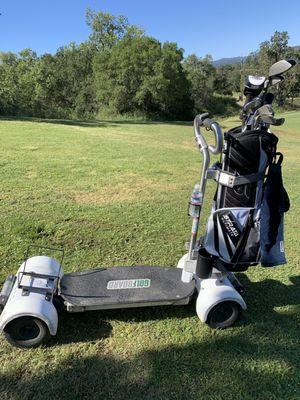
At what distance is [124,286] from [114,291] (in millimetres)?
97

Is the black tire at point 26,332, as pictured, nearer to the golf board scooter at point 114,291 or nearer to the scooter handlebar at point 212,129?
the golf board scooter at point 114,291

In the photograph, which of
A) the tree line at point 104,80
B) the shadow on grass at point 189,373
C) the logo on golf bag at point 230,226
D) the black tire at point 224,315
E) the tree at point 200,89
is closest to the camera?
the shadow on grass at point 189,373

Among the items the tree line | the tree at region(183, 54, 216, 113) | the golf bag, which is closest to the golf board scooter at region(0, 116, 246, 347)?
the golf bag

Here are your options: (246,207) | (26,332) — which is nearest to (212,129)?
(246,207)

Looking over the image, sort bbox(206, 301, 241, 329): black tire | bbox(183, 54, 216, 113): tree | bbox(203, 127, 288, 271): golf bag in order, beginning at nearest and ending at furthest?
bbox(203, 127, 288, 271): golf bag
bbox(206, 301, 241, 329): black tire
bbox(183, 54, 216, 113): tree

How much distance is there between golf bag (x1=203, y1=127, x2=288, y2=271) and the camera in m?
2.60

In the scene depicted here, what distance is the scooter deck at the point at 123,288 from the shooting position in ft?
9.06

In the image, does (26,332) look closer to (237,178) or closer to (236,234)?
(236,234)

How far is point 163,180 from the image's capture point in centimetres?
719

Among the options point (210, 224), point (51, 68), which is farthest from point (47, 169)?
point (51, 68)

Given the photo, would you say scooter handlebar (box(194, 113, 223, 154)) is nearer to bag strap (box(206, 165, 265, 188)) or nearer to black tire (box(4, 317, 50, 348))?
bag strap (box(206, 165, 265, 188))

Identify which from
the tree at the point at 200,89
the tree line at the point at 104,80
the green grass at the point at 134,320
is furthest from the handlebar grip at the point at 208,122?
the tree at the point at 200,89

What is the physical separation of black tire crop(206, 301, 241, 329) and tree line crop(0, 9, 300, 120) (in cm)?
2053

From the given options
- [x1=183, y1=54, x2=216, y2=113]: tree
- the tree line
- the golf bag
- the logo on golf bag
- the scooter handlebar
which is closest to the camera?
the scooter handlebar
